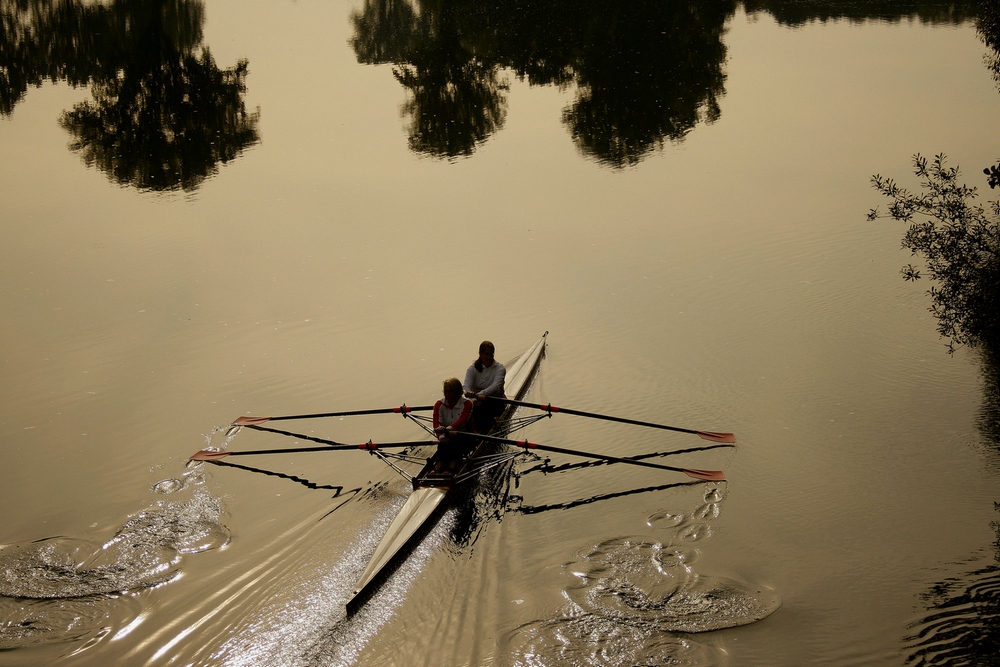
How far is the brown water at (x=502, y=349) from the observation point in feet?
20.2

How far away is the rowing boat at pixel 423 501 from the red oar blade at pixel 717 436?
2.02 metres

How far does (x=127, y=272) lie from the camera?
516 inches

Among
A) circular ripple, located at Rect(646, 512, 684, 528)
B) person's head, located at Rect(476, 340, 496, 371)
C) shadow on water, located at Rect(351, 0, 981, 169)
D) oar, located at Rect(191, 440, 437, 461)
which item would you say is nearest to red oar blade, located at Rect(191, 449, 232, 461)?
oar, located at Rect(191, 440, 437, 461)

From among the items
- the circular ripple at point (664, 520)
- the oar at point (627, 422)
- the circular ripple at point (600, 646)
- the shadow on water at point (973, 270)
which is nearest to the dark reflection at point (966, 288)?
the shadow on water at point (973, 270)

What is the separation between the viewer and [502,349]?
10797 millimetres

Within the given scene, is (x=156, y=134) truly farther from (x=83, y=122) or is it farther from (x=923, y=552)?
(x=923, y=552)

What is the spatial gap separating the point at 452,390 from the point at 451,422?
34cm

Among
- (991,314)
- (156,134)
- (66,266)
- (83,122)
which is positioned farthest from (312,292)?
(83,122)

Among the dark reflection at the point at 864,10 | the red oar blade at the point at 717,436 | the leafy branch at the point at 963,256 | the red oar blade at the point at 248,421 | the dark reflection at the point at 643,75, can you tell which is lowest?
the red oar blade at the point at 717,436

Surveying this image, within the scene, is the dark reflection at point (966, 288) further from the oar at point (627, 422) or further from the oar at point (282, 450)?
the oar at point (282, 450)

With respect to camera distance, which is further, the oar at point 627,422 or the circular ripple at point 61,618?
the oar at point 627,422

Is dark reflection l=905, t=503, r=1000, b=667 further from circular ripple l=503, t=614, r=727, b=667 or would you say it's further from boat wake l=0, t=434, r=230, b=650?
boat wake l=0, t=434, r=230, b=650

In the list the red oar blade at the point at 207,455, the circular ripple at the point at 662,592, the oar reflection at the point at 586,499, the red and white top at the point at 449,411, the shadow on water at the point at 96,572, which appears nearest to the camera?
the shadow on water at the point at 96,572

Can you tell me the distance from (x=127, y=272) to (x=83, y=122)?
Answer: 359 inches
